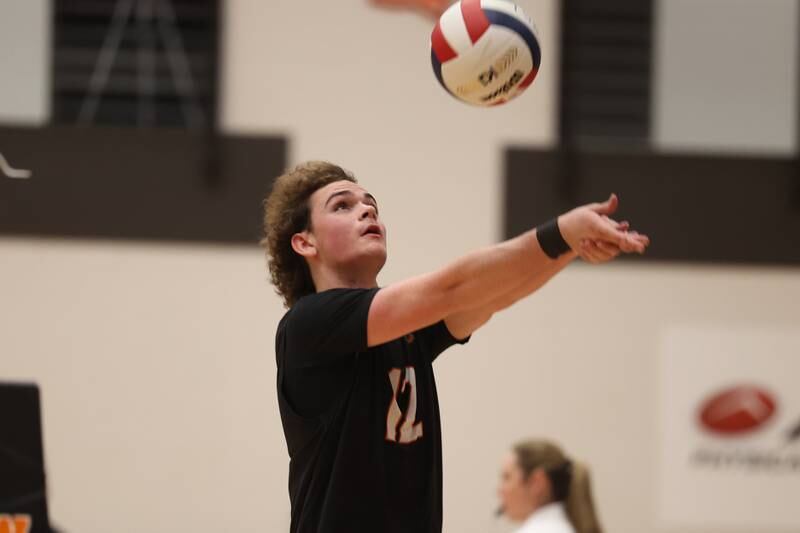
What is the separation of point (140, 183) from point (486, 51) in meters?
4.66

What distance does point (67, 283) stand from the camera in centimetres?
791

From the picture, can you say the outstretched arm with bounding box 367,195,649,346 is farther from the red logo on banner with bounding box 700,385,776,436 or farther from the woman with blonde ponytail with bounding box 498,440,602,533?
the red logo on banner with bounding box 700,385,776,436

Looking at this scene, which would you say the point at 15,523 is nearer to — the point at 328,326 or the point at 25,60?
→ the point at 328,326

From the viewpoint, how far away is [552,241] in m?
2.96

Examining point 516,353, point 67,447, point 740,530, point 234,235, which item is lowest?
point 740,530

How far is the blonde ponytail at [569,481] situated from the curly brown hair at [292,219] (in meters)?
2.95

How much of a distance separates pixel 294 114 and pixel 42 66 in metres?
1.81

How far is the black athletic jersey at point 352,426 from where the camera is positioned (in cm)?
322

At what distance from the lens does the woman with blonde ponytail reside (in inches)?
245

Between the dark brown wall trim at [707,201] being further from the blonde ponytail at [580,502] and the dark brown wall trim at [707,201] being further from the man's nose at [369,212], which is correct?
the man's nose at [369,212]

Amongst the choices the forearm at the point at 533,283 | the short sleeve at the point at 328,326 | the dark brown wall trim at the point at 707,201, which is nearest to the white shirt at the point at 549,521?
the dark brown wall trim at the point at 707,201

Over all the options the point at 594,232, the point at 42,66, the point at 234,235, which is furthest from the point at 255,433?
the point at 594,232

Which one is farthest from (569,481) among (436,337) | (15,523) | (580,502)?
(15,523)

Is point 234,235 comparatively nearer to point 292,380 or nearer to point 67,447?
point 67,447
